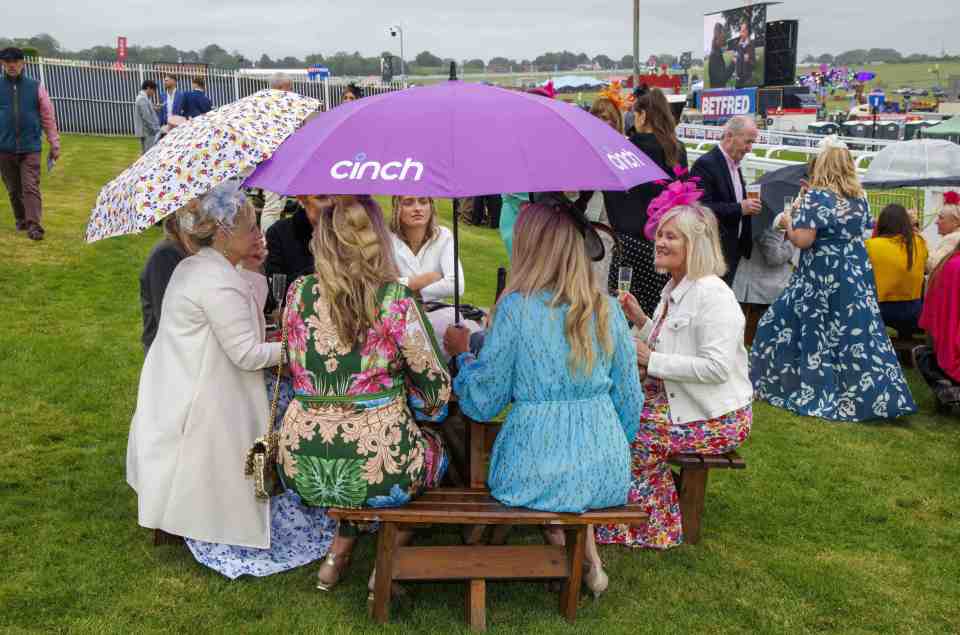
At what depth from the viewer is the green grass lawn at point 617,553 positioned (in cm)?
365

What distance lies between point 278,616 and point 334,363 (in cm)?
108

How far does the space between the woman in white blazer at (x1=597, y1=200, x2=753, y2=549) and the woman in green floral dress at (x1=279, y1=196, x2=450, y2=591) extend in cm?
120

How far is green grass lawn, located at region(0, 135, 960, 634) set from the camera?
3.65m

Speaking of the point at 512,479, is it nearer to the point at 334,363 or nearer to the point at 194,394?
the point at 334,363

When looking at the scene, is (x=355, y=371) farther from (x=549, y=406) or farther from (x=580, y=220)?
(x=580, y=220)

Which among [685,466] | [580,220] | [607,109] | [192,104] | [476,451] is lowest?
[685,466]

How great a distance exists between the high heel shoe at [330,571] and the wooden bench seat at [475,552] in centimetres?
32

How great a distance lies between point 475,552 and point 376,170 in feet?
5.12

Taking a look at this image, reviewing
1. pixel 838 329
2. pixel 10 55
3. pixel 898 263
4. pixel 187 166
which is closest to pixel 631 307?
pixel 187 166

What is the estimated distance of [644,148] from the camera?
21.0 feet

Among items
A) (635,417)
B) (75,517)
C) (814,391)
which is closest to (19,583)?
(75,517)

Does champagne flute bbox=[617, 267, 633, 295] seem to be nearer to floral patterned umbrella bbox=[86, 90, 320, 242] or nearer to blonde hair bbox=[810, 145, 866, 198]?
floral patterned umbrella bbox=[86, 90, 320, 242]

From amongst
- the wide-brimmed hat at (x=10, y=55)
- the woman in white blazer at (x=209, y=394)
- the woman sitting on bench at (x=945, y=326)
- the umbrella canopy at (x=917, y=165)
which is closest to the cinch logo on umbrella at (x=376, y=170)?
the woman in white blazer at (x=209, y=394)

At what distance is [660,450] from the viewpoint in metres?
4.21
